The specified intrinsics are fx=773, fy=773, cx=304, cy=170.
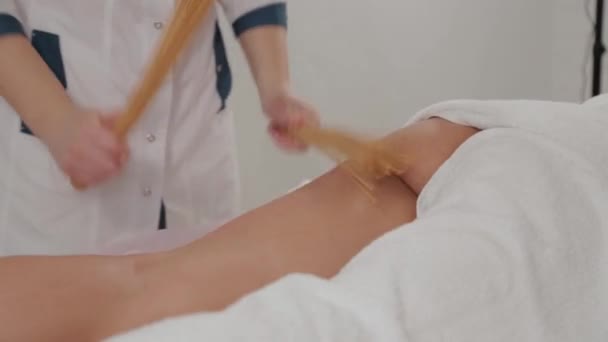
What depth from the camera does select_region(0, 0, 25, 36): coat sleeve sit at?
3.05 feet

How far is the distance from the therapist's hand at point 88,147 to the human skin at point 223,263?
168 millimetres

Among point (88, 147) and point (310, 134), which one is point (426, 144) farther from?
point (88, 147)

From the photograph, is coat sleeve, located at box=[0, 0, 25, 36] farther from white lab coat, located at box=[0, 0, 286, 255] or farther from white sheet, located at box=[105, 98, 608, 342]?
white sheet, located at box=[105, 98, 608, 342]

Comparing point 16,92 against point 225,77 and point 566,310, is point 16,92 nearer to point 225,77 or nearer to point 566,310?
point 225,77

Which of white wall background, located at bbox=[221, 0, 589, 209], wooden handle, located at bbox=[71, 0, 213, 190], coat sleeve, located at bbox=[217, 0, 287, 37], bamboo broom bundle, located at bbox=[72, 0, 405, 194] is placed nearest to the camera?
bamboo broom bundle, located at bbox=[72, 0, 405, 194]

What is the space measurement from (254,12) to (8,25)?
34 centimetres

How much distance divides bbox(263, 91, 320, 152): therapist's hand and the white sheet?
8.1 inches

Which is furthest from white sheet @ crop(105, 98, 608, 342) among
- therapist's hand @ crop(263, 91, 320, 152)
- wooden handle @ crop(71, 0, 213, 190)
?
wooden handle @ crop(71, 0, 213, 190)

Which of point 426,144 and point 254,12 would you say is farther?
point 254,12

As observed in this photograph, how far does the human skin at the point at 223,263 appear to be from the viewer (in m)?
0.64

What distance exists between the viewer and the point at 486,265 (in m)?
0.61

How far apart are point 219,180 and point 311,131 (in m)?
0.34

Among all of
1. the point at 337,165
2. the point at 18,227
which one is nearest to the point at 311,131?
the point at 337,165

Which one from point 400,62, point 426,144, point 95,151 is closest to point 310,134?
point 426,144
